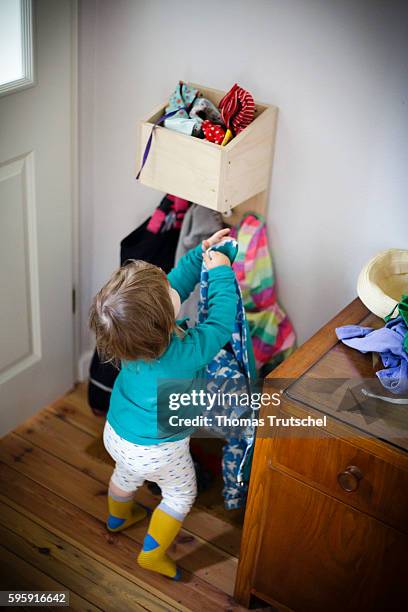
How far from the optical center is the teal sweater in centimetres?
158

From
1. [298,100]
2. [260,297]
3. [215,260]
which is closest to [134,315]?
[215,260]

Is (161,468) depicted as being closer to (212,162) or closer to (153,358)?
(153,358)

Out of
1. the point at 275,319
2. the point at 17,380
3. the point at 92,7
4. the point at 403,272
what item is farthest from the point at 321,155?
the point at 17,380

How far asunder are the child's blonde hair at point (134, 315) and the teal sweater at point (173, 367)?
54mm

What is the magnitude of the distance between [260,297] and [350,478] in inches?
25.9

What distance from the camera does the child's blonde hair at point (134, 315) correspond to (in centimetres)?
146

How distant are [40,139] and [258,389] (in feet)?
2.80

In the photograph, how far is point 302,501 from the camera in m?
1.54

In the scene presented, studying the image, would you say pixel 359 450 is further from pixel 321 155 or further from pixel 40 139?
pixel 40 139

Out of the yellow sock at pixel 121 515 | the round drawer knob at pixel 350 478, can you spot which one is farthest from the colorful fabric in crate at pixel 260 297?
the round drawer knob at pixel 350 478

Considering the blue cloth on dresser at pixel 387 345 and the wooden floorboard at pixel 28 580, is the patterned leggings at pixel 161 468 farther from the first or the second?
the blue cloth on dresser at pixel 387 345

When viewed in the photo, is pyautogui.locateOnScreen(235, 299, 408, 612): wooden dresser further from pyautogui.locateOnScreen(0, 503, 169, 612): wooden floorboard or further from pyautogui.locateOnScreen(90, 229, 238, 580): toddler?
pyautogui.locateOnScreen(0, 503, 169, 612): wooden floorboard

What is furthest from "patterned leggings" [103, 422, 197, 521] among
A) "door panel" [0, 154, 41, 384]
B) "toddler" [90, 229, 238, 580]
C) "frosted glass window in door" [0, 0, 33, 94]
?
"frosted glass window in door" [0, 0, 33, 94]

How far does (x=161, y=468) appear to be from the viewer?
1729mm
